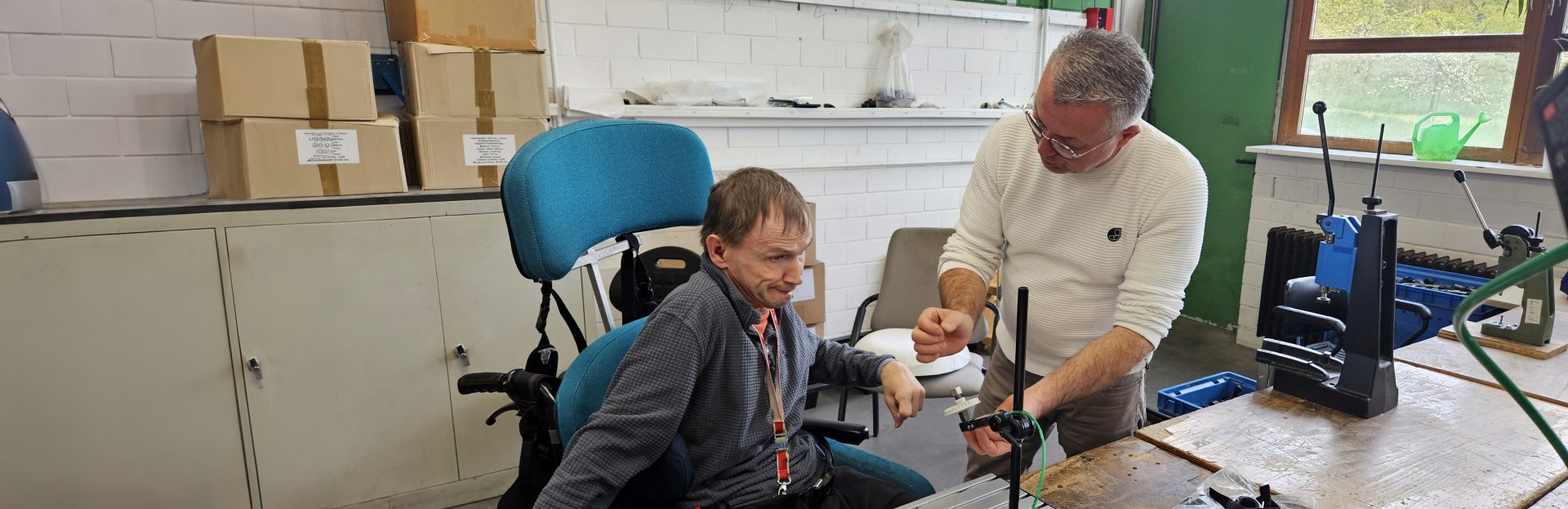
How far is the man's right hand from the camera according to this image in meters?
1.44

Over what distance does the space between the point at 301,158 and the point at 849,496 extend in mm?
1884

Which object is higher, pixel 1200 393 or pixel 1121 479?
pixel 1121 479

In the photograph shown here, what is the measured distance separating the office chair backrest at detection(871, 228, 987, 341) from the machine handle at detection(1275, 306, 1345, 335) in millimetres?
1505

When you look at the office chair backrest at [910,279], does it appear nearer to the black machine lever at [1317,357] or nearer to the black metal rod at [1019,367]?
the black machine lever at [1317,357]

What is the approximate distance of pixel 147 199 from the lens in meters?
2.58

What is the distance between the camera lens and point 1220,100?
172 inches

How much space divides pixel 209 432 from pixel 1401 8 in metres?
4.97

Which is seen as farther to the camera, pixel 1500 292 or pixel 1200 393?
pixel 1200 393

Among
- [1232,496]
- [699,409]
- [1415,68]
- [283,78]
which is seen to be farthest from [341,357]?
[1415,68]

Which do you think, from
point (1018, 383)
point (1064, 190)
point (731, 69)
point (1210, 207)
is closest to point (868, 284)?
point (731, 69)

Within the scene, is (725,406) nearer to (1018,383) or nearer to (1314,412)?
(1018,383)

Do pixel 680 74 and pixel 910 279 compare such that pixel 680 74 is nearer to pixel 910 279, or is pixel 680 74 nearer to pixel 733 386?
pixel 910 279

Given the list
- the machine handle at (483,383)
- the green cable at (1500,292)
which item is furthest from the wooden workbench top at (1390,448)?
the machine handle at (483,383)

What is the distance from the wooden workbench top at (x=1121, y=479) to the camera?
1167mm
